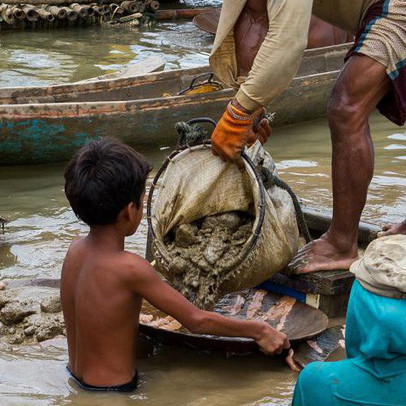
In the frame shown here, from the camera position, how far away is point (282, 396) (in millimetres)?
3562

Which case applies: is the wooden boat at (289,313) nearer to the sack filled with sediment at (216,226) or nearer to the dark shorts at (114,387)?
the sack filled with sediment at (216,226)

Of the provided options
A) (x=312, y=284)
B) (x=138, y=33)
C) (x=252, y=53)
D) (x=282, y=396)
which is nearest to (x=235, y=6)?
(x=252, y=53)

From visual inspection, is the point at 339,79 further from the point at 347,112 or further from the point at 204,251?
the point at 204,251

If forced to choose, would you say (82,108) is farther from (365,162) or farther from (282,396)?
(282,396)

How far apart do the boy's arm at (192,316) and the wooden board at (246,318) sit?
5.9 inches

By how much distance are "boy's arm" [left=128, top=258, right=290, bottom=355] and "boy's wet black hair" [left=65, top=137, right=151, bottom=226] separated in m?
0.24

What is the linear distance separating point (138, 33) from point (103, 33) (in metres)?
0.55

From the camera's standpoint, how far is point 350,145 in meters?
4.07

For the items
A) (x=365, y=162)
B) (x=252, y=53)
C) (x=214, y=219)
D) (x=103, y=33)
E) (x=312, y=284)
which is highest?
(x=252, y=53)

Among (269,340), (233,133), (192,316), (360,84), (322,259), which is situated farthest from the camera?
(322,259)

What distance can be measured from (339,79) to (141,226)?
2055 millimetres

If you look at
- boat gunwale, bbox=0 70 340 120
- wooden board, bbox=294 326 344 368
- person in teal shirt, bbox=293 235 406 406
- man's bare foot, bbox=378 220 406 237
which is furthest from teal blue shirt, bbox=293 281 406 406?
boat gunwale, bbox=0 70 340 120

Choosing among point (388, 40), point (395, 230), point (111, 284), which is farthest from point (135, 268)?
point (395, 230)

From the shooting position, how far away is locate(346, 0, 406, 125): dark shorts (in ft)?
13.1
